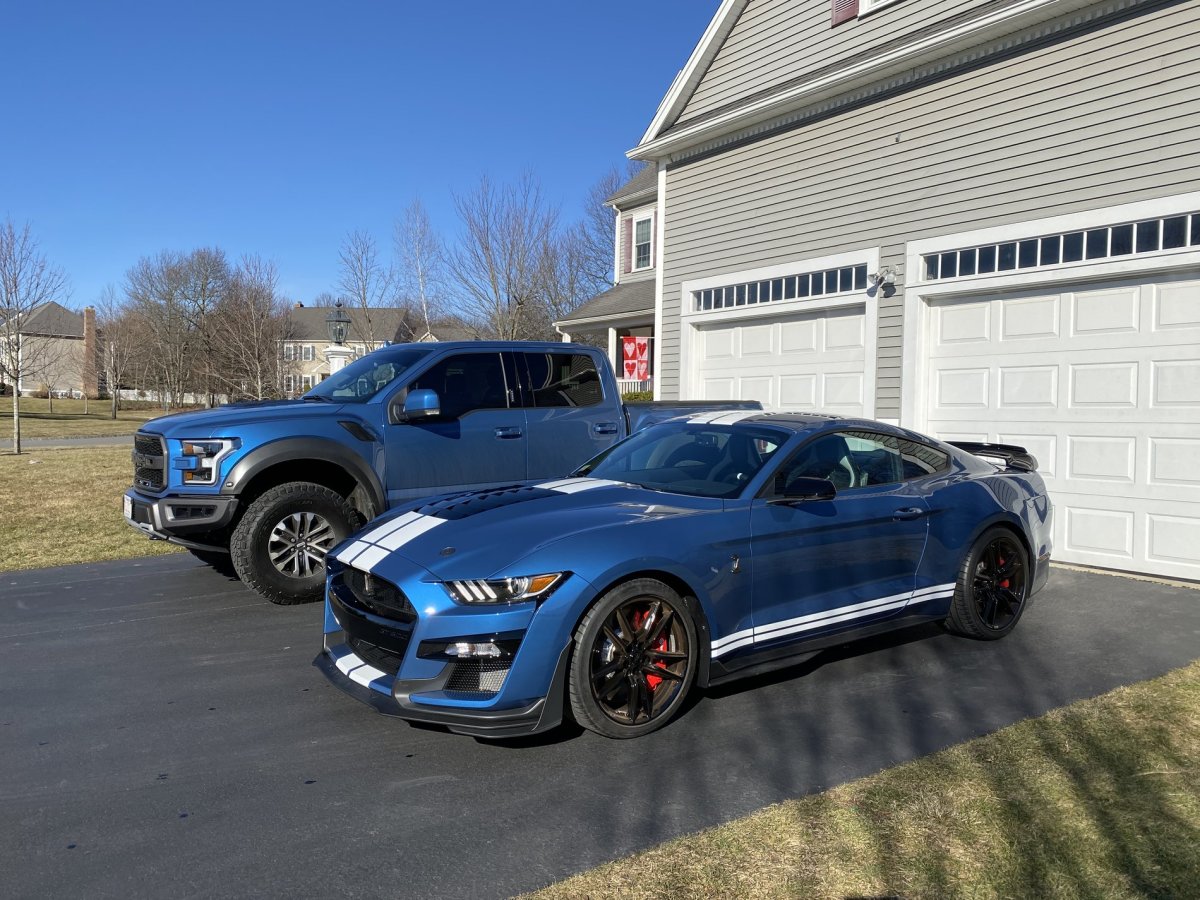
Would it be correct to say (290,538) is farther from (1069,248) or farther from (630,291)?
(630,291)

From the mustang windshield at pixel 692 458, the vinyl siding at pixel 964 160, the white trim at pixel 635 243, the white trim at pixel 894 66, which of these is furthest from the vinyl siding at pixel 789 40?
the white trim at pixel 635 243

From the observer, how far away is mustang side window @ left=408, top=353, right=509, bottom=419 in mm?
7324

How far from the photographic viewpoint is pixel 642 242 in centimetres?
2384

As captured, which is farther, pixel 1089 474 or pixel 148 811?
pixel 1089 474

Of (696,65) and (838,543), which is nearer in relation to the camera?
(838,543)

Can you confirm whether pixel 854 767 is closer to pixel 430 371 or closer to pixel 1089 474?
pixel 430 371

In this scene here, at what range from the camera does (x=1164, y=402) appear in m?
7.56

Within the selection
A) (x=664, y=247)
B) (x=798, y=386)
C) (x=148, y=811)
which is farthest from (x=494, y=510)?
(x=664, y=247)

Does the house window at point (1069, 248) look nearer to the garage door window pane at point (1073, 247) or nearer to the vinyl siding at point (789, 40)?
the garage door window pane at point (1073, 247)

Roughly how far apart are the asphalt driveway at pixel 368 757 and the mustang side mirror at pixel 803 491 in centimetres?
103

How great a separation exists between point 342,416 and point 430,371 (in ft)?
2.67

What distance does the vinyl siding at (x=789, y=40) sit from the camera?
979 cm

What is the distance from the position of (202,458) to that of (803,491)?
421 cm

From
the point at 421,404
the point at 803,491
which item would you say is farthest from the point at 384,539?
the point at 421,404
